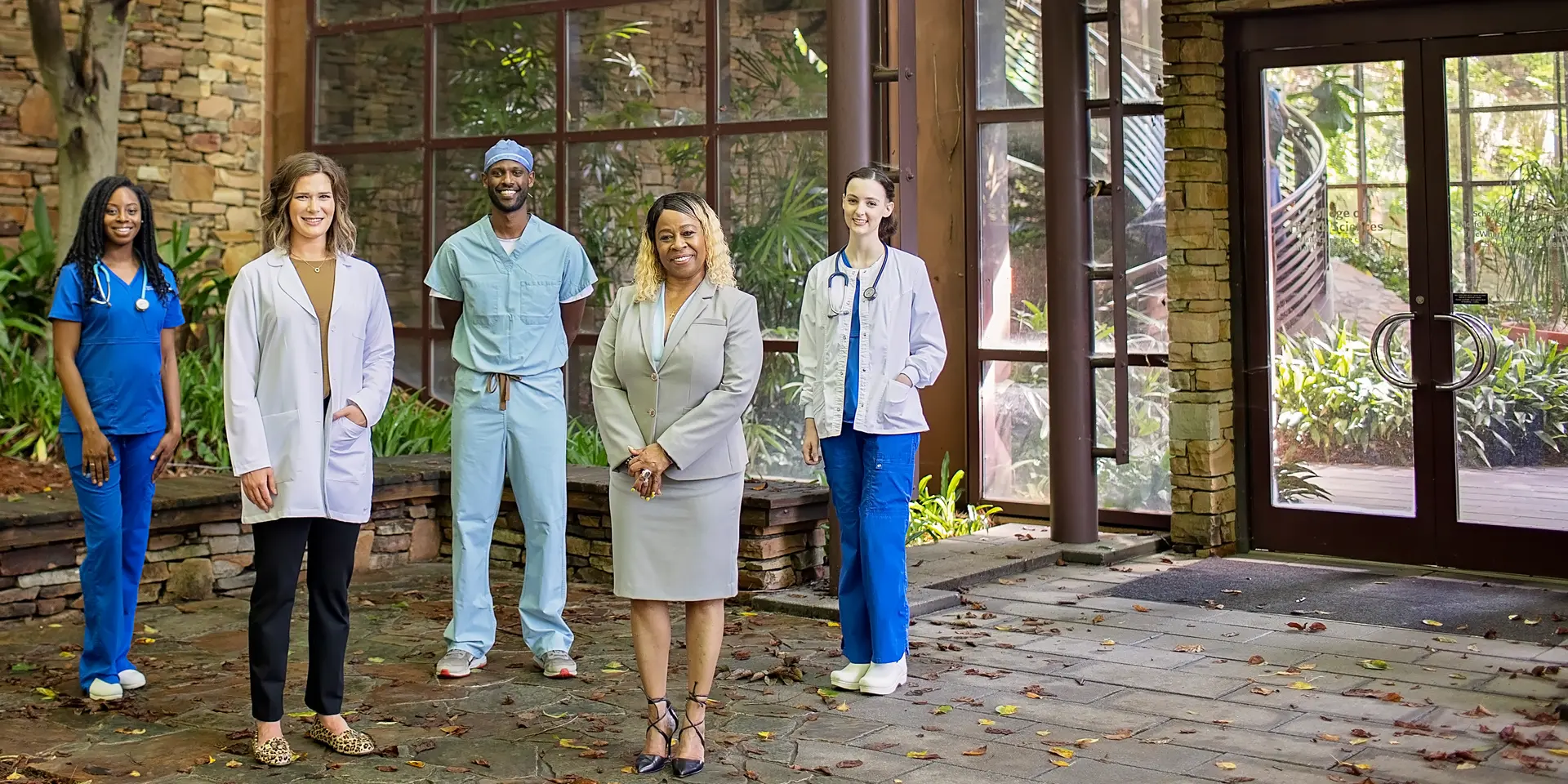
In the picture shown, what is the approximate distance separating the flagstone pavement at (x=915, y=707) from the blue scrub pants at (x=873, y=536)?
202 mm

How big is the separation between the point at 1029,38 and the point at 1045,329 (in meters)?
1.60

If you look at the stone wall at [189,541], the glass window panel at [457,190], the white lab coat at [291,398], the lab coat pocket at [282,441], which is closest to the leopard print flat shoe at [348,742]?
the white lab coat at [291,398]

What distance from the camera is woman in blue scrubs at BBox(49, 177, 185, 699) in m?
5.16

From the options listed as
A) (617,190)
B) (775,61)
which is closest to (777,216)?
(775,61)

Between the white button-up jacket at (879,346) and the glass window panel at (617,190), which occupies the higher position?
the glass window panel at (617,190)

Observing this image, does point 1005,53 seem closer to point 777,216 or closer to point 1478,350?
point 777,216

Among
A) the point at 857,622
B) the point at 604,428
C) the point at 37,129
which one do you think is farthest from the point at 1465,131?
the point at 37,129

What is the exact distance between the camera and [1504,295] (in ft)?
24.0

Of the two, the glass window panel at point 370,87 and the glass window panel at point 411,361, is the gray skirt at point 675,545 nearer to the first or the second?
the glass window panel at point 411,361

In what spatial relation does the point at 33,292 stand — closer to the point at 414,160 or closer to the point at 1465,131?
the point at 414,160

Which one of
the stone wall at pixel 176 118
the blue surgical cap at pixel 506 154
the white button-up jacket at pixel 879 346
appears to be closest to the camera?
the white button-up jacket at pixel 879 346

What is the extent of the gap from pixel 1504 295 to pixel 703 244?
175 inches

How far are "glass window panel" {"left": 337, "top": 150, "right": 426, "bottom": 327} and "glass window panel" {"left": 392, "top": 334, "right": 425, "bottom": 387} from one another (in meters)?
0.11

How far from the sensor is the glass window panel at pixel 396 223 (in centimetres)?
1048
